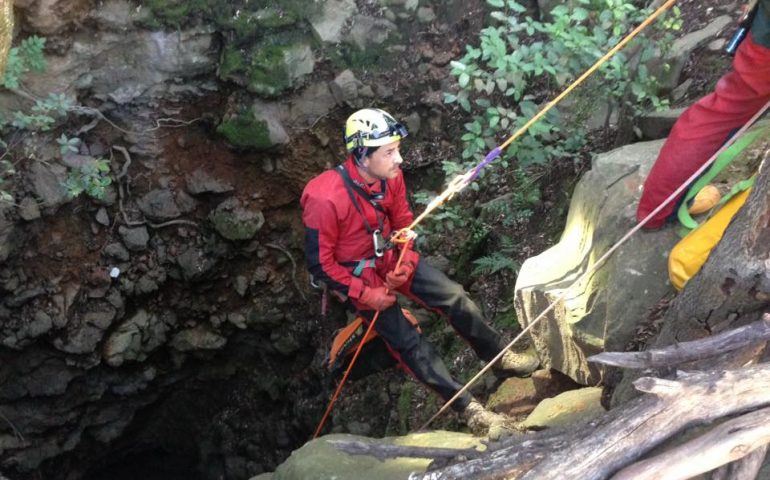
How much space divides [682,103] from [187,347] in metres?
5.77

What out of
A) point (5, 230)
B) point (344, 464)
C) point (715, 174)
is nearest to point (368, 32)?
point (5, 230)

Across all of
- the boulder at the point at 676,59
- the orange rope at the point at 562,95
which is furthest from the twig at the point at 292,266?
the boulder at the point at 676,59

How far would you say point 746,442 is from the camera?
2.52 metres

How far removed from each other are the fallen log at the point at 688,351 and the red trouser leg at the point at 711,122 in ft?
4.05

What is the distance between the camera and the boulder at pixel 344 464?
150 inches

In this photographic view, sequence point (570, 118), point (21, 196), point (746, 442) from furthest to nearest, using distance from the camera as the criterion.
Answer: point (21, 196)
point (570, 118)
point (746, 442)

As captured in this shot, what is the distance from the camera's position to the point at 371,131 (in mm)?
4602

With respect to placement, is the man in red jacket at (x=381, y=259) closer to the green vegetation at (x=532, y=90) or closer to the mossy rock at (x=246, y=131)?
the green vegetation at (x=532, y=90)

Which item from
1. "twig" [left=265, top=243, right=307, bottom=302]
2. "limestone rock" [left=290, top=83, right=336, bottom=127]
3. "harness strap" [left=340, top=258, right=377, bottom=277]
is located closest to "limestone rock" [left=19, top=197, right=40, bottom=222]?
"twig" [left=265, top=243, right=307, bottom=302]

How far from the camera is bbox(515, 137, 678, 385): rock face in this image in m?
4.01

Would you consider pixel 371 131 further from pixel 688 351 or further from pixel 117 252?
pixel 117 252

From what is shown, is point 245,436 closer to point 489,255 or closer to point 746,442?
point 489,255

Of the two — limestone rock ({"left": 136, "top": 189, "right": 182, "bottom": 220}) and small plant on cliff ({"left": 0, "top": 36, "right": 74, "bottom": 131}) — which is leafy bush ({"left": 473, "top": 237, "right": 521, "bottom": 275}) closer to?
limestone rock ({"left": 136, "top": 189, "right": 182, "bottom": 220})

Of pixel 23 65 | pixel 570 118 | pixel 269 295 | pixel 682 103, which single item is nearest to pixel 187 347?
pixel 269 295
